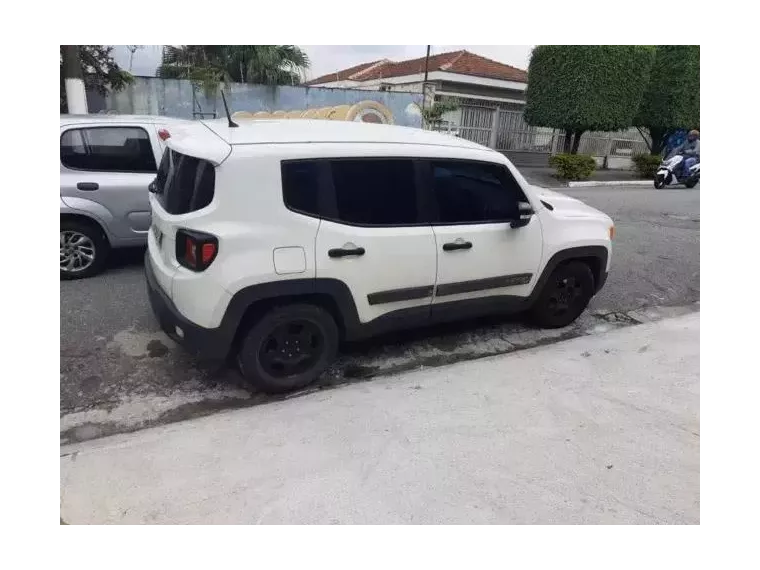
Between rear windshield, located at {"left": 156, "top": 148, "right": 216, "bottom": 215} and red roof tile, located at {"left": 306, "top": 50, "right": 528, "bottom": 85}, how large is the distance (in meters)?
15.5

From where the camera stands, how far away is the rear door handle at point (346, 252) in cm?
320

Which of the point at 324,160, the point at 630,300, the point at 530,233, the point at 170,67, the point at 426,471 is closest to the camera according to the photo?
the point at 426,471

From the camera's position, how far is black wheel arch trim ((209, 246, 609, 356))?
3.03 metres

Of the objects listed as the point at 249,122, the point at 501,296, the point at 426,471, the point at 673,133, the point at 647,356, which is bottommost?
the point at 426,471

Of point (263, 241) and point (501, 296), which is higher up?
point (263, 241)

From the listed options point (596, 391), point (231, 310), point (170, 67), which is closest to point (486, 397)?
point (596, 391)

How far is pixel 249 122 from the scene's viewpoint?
3.68 meters

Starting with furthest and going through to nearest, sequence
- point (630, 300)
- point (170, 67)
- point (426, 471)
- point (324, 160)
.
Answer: point (170, 67), point (630, 300), point (324, 160), point (426, 471)

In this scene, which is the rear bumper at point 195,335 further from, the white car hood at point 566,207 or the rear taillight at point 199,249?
the white car hood at point 566,207

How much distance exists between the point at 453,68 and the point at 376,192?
16.0m

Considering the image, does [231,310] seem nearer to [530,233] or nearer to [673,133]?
[530,233]

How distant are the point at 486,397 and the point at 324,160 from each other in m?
1.83

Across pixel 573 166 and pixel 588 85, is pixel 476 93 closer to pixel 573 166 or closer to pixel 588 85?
pixel 588 85

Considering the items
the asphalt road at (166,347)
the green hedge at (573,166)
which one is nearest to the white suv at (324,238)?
the asphalt road at (166,347)
